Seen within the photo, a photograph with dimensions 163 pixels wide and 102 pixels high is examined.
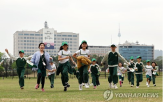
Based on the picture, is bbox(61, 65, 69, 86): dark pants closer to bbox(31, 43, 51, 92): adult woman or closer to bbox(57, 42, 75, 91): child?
bbox(57, 42, 75, 91): child

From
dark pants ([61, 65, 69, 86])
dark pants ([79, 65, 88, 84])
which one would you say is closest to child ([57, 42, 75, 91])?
dark pants ([61, 65, 69, 86])

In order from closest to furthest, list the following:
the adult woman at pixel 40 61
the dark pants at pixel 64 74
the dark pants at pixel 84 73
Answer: the adult woman at pixel 40 61 → the dark pants at pixel 64 74 → the dark pants at pixel 84 73

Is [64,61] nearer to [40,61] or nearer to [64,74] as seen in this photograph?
[64,74]

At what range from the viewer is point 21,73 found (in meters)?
16.7

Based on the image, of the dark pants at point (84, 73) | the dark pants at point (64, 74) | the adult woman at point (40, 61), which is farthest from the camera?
the dark pants at point (84, 73)

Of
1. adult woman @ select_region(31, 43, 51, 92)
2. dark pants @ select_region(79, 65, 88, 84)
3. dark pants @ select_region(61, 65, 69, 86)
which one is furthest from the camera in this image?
dark pants @ select_region(79, 65, 88, 84)

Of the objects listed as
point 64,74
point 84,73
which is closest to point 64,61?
point 64,74

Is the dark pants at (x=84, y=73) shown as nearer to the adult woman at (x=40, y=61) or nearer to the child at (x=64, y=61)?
the child at (x=64, y=61)

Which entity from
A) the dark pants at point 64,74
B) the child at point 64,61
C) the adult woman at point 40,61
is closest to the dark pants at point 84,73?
the child at point 64,61

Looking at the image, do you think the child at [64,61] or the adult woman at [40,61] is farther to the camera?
the child at [64,61]

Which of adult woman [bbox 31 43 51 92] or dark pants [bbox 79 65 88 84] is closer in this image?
adult woman [bbox 31 43 51 92]

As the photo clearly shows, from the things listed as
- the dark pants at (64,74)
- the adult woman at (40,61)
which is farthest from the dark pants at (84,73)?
the adult woman at (40,61)

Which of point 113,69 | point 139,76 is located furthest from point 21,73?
point 139,76

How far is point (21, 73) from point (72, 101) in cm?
797
